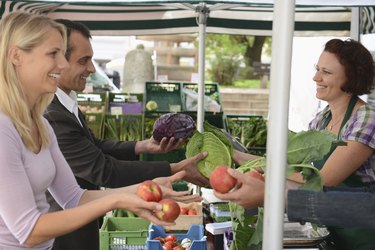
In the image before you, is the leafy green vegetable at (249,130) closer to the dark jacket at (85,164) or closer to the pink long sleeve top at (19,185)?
the dark jacket at (85,164)

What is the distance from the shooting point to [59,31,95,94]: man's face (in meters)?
2.78

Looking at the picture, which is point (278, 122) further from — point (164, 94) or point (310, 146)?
point (164, 94)

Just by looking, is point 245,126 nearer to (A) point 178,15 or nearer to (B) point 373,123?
(A) point 178,15

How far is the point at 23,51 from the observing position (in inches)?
77.3

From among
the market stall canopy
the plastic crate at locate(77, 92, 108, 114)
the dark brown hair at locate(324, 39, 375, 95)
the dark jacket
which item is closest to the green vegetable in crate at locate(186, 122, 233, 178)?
the dark jacket

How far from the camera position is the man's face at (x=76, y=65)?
2.78 meters

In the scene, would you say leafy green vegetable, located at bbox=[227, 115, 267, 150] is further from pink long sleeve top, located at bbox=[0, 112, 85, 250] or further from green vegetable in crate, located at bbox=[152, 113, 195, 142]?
pink long sleeve top, located at bbox=[0, 112, 85, 250]

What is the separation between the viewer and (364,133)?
265 cm

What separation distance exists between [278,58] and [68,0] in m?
2.47

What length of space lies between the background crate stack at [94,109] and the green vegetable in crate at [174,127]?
3632 millimetres

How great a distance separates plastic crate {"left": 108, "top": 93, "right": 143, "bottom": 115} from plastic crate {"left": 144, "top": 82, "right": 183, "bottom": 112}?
144 millimetres

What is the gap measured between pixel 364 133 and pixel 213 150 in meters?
0.78

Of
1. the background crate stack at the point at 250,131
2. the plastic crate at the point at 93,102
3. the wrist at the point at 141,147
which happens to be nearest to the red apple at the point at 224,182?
the wrist at the point at 141,147

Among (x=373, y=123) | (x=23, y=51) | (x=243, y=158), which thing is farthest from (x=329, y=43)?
(x=23, y=51)
